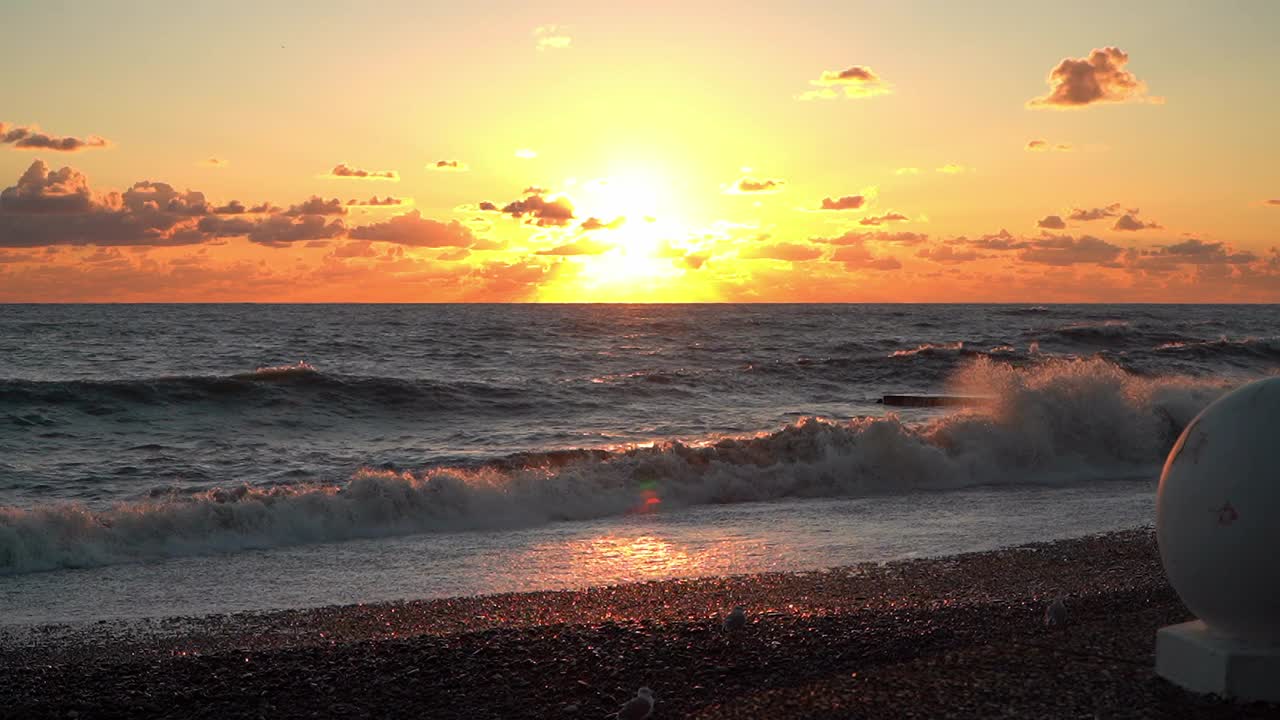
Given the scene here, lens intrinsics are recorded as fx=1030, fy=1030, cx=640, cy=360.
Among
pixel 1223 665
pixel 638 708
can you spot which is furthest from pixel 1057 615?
pixel 638 708

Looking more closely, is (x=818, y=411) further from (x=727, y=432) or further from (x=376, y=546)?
(x=376, y=546)

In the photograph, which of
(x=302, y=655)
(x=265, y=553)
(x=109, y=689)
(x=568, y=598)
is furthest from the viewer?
(x=265, y=553)

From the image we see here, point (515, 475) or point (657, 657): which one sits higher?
point (657, 657)

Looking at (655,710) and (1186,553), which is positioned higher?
(1186,553)

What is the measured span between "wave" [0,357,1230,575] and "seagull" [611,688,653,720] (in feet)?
29.4

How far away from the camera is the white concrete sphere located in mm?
5246

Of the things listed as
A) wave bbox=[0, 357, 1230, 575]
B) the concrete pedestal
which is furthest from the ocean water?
the concrete pedestal

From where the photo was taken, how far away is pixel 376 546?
1345 centimetres

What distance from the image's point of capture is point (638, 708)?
5.90m

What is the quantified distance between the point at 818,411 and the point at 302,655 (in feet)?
74.3

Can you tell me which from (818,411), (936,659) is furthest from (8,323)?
(936,659)

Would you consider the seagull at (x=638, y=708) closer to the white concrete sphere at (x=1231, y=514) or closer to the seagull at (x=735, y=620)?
the seagull at (x=735, y=620)

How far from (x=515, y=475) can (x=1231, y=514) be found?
40.6 ft

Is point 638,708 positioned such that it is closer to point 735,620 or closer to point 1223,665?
point 735,620
